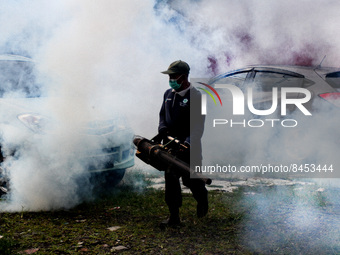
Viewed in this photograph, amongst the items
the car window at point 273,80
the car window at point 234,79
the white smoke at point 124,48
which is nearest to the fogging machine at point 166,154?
the white smoke at point 124,48

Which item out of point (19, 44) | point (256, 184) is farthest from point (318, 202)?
point (19, 44)

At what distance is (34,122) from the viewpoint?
14.6 feet

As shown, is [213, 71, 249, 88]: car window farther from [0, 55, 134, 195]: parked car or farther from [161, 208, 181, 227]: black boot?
[161, 208, 181, 227]: black boot

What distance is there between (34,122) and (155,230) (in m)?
1.95

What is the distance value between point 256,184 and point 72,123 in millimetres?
2991

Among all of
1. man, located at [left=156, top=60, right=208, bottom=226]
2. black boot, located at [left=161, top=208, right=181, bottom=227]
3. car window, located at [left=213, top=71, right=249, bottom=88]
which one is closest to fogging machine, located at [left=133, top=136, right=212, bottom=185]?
man, located at [left=156, top=60, right=208, bottom=226]

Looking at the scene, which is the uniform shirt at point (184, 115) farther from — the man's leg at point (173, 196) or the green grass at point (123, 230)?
the green grass at point (123, 230)

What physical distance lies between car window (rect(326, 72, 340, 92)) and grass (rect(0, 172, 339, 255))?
1.58 m

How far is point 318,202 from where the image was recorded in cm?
471

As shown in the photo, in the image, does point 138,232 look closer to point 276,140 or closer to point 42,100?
point 42,100

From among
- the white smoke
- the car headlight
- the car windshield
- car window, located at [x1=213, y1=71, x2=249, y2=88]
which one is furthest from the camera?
car window, located at [x1=213, y1=71, x2=249, y2=88]

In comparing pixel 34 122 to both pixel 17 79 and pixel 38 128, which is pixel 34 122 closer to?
pixel 38 128

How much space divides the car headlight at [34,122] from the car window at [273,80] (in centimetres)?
363

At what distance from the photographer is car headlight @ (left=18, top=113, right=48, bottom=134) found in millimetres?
4414
